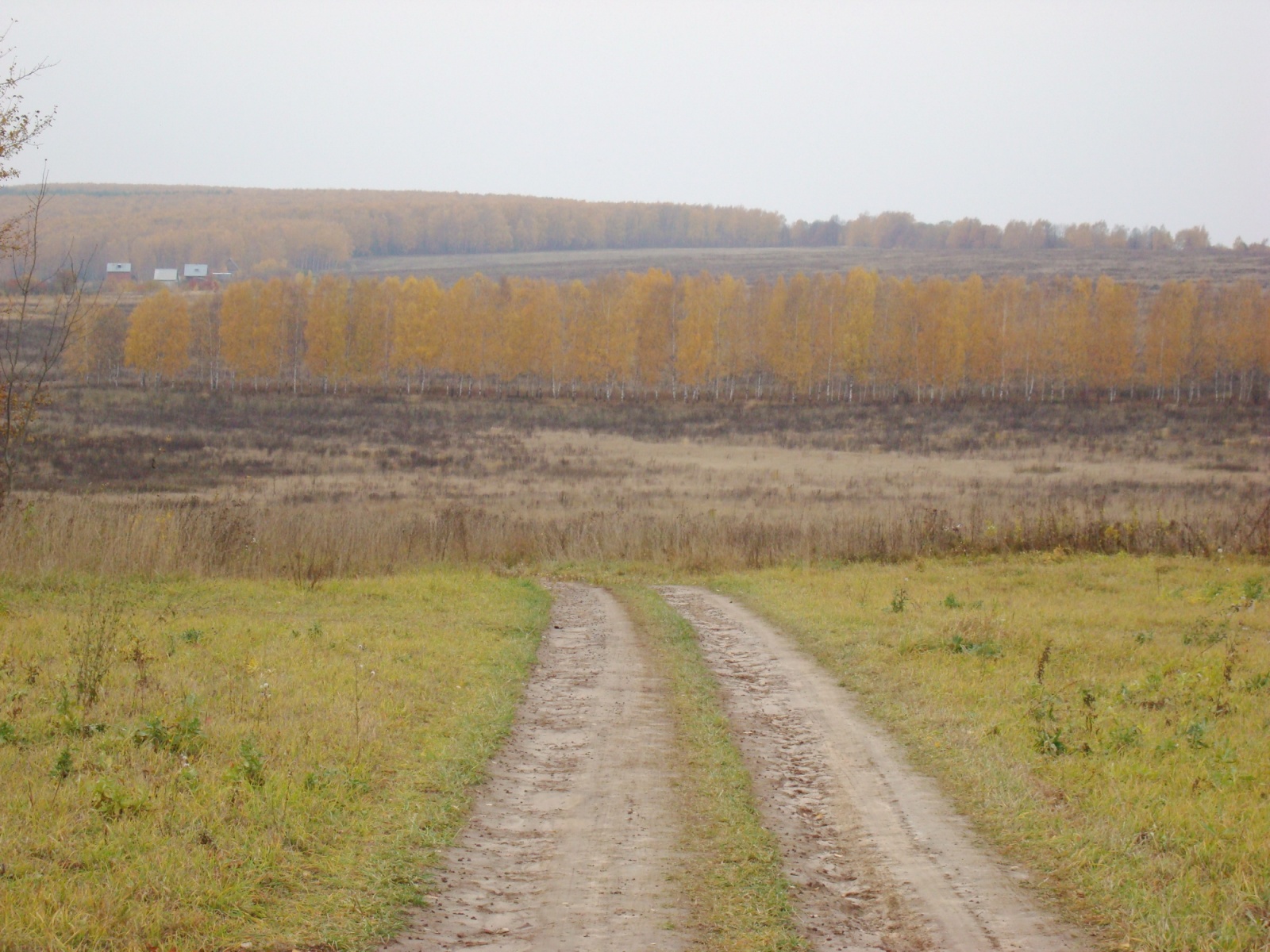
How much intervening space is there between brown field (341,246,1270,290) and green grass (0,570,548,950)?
124359mm

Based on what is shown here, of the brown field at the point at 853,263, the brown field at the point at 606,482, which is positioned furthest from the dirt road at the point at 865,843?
the brown field at the point at 853,263

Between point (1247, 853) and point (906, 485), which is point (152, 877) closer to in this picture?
point (1247, 853)

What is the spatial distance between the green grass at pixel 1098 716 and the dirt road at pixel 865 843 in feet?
1.00

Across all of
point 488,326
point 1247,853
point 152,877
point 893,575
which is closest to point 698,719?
point 1247,853

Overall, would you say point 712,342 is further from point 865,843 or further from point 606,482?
point 865,843

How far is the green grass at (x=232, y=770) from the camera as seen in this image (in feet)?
15.8

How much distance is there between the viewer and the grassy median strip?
498cm

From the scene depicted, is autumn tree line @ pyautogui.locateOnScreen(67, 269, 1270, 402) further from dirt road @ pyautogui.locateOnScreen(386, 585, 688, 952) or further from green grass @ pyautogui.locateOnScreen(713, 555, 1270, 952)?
dirt road @ pyautogui.locateOnScreen(386, 585, 688, 952)

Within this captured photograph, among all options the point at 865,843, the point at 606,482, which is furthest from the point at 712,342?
the point at 865,843

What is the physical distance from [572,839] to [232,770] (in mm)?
2301

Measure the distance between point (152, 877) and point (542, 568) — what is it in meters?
15.7


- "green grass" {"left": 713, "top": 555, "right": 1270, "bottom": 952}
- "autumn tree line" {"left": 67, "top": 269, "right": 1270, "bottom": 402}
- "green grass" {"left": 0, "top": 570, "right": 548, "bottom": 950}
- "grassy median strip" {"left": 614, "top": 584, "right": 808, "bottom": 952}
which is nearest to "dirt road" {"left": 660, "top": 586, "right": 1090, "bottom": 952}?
"grassy median strip" {"left": 614, "top": 584, "right": 808, "bottom": 952}

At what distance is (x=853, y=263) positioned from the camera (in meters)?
160

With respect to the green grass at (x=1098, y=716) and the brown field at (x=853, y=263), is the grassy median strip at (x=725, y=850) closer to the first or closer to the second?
the green grass at (x=1098, y=716)
